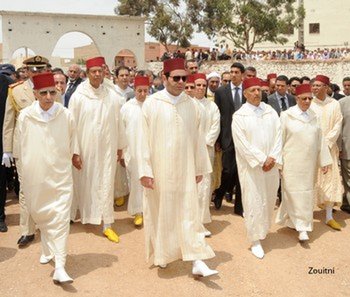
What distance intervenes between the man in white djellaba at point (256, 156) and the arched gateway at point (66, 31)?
26.8m

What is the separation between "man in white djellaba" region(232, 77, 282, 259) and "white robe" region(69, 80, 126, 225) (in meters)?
1.49

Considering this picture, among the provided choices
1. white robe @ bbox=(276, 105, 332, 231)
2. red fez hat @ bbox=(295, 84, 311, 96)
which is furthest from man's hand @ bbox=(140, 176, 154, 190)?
red fez hat @ bbox=(295, 84, 311, 96)

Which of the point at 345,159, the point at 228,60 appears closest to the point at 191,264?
the point at 345,159

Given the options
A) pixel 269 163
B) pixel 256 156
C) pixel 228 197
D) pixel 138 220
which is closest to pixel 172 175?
pixel 256 156

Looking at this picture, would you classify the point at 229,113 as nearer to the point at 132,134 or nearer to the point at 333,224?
the point at 132,134

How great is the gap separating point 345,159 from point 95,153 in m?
3.56

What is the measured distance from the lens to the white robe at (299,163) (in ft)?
18.6

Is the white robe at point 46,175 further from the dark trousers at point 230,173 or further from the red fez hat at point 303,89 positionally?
the red fez hat at point 303,89

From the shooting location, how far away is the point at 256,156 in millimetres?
5148

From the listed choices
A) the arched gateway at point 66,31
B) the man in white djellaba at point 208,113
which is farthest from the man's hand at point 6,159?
the arched gateway at point 66,31

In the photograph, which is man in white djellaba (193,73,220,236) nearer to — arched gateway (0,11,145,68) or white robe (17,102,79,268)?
white robe (17,102,79,268)

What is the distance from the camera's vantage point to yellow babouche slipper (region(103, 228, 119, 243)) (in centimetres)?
540

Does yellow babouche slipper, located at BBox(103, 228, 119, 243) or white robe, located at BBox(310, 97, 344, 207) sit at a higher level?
white robe, located at BBox(310, 97, 344, 207)

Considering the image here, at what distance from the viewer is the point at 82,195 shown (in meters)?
5.55
